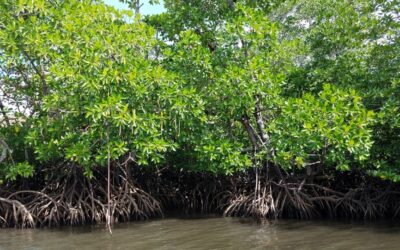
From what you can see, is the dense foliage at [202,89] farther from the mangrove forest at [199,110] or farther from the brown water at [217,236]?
the brown water at [217,236]

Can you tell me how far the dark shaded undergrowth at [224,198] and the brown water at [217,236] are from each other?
31 centimetres

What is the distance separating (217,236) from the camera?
260 inches

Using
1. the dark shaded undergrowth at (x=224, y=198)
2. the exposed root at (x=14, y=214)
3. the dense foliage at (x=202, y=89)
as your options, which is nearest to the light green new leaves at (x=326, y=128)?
the dense foliage at (x=202, y=89)

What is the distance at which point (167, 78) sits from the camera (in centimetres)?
687

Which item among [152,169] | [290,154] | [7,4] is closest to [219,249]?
[290,154]

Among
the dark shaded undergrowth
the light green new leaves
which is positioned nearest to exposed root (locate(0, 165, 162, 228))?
the dark shaded undergrowth

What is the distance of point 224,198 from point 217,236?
2.06 metres

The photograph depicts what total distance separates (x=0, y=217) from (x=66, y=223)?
974 mm

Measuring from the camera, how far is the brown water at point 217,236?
601cm

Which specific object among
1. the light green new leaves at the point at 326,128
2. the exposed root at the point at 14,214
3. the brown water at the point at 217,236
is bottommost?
the brown water at the point at 217,236

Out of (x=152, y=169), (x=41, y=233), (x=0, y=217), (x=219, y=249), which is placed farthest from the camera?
(x=152, y=169)

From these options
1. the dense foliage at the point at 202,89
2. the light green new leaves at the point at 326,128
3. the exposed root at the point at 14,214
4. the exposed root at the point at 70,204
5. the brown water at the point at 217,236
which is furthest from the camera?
the exposed root at the point at 70,204

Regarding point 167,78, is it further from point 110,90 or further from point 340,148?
point 340,148

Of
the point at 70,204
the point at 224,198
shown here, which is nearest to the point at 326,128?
the point at 224,198
